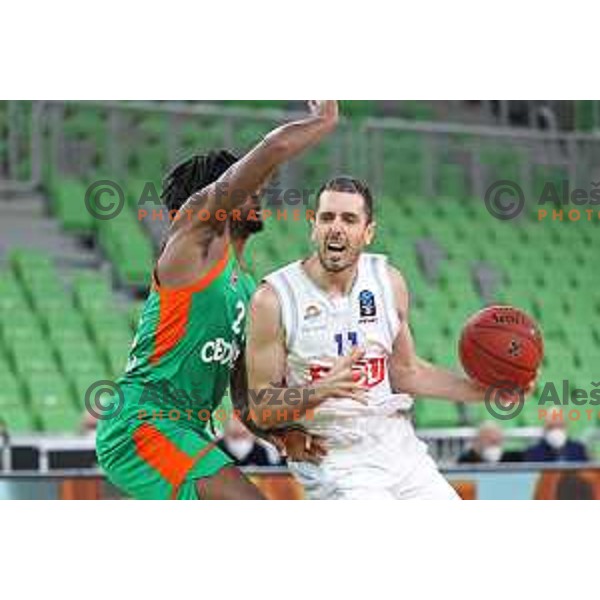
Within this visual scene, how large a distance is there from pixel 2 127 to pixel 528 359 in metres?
7.86

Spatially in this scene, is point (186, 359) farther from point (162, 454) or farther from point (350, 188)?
point (350, 188)

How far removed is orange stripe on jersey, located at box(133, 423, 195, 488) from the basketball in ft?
3.65

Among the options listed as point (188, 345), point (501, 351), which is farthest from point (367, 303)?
point (188, 345)

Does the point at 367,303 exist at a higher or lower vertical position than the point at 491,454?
higher

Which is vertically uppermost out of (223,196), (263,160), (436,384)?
(263,160)

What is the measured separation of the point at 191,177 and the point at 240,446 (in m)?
3.48

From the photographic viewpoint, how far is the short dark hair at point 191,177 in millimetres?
7090

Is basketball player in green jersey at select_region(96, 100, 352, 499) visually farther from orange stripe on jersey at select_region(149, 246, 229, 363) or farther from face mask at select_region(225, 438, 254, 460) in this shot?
face mask at select_region(225, 438, 254, 460)

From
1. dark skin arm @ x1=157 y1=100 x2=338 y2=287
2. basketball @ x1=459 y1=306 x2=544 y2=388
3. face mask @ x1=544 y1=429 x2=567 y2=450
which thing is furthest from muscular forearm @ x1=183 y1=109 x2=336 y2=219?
face mask @ x1=544 y1=429 x2=567 y2=450

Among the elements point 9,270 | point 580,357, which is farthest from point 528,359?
point 580,357

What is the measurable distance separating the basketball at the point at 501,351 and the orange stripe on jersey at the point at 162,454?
3.65ft

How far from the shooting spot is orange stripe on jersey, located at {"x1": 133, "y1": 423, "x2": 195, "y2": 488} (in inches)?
268

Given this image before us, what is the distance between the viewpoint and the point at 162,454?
22.5 ft
